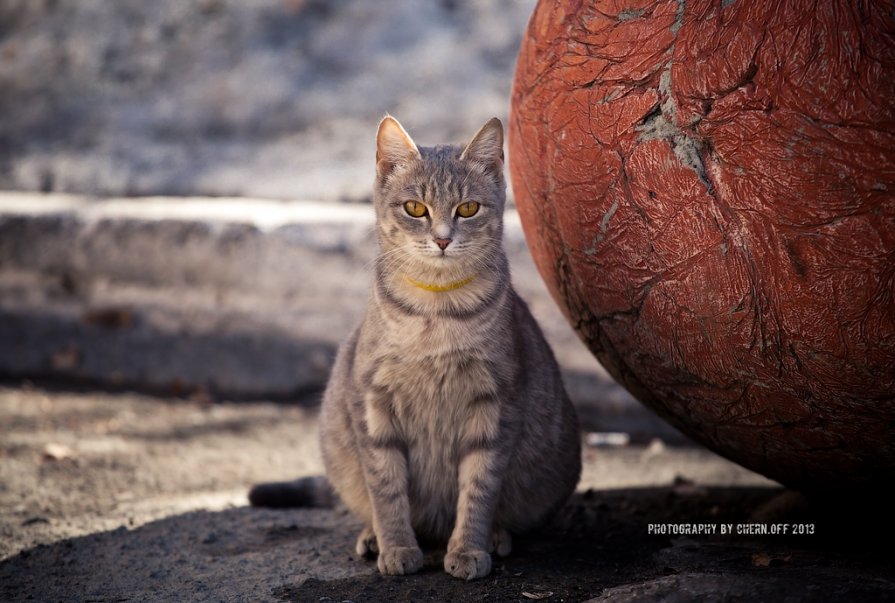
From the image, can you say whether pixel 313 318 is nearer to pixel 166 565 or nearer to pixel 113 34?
pixel 166 565

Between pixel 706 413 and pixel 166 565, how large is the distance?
1890 mm

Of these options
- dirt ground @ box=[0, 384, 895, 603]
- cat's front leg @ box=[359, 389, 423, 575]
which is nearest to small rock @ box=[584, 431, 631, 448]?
dirt ground @ box=[0, 384, 895, 603]

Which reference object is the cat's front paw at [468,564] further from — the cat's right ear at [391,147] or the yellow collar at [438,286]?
the cat's right ear at [391,147]

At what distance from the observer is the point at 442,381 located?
301 cm

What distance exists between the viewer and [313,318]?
5.37 m

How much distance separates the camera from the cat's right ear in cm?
317

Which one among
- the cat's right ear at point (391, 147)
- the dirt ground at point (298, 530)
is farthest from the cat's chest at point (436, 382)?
the cat's right ear at point (391, 147)

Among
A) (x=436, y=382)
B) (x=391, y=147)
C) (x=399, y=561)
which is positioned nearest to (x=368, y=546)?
(x=399, y=561)

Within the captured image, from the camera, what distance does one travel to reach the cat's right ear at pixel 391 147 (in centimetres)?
317

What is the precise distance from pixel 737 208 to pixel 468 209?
0.94 meters

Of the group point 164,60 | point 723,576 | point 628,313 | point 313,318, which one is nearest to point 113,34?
point 164,60

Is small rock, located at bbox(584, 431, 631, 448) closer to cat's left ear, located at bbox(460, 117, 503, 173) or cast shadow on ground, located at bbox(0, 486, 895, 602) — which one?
cast shadow on ground, located at bbox(0, 486, 895, 602)

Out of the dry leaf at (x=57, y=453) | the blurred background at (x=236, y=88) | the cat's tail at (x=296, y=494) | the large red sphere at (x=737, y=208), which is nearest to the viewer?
the large red sphere at (x=737, y=208)

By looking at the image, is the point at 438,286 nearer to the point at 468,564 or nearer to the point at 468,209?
the point at 468,209
